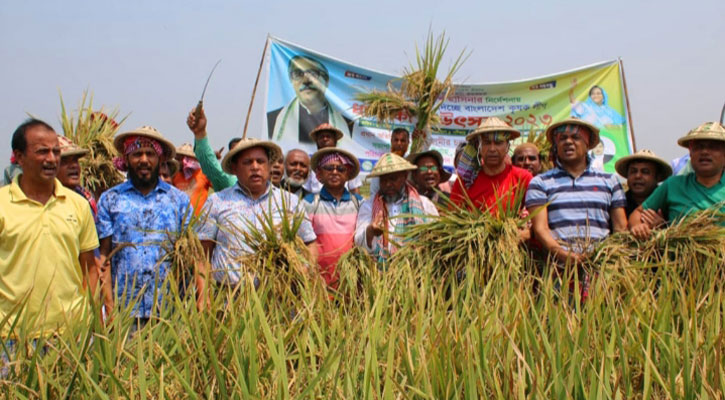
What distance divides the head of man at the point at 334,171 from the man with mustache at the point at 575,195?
1.20m

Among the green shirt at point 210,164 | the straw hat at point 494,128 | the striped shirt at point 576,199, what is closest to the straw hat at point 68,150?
the green shirt at point 210,164

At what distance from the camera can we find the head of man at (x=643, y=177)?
3617mm

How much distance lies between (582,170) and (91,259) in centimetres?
256

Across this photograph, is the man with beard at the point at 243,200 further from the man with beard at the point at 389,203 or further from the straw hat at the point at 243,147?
the man with beard at the point at 389,203

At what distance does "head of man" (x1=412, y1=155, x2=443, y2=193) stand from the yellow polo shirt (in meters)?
2.31

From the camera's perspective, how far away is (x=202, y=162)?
Result: 12.6ft

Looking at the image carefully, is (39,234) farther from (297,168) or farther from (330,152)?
(297,168)

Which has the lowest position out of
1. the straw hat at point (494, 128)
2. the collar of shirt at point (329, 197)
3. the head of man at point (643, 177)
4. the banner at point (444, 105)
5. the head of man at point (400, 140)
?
the head of man at point (643, 177)

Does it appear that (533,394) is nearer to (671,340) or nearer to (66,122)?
(671,340)

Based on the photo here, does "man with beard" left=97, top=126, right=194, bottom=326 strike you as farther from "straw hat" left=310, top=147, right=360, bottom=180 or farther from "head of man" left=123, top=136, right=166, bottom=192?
"straw hat" left=310, top=147, right=360, bottom=180

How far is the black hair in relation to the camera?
101 inches

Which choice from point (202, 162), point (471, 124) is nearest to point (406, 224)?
point (202, 162)

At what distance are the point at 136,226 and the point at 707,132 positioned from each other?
298 centimetres

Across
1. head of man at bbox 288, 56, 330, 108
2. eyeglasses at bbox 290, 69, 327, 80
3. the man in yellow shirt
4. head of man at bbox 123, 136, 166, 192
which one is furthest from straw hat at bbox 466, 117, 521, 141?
eyeglasses at bbox 290, 69, 327, 80
